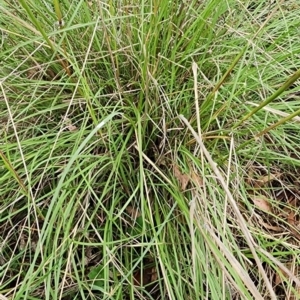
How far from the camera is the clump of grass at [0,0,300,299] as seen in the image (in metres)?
1.07

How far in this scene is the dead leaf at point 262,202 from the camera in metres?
1.22

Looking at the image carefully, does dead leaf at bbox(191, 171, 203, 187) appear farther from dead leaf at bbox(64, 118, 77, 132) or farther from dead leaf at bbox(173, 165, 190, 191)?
dead leaf at bbox(64, 118, 77, 132)

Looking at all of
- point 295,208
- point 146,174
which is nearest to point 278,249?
point 295,208

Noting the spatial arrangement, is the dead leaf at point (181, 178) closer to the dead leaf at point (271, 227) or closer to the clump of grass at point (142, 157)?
the clump of grass at point (142, 157)

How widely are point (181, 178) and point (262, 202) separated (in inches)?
9.1

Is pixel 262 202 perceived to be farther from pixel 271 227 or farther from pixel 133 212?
pixel 133 212

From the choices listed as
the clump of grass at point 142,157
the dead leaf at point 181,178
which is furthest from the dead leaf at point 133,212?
the dead leaf at point 181,178

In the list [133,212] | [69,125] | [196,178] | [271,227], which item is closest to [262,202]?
[271,227]

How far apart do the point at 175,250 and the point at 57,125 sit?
0.43 metres

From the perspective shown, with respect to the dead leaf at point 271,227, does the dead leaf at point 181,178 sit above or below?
above

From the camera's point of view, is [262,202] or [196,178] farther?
[262,202]

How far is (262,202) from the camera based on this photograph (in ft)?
4.05

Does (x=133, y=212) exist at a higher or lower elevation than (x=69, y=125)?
lower

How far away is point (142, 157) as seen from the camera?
1.14 m
